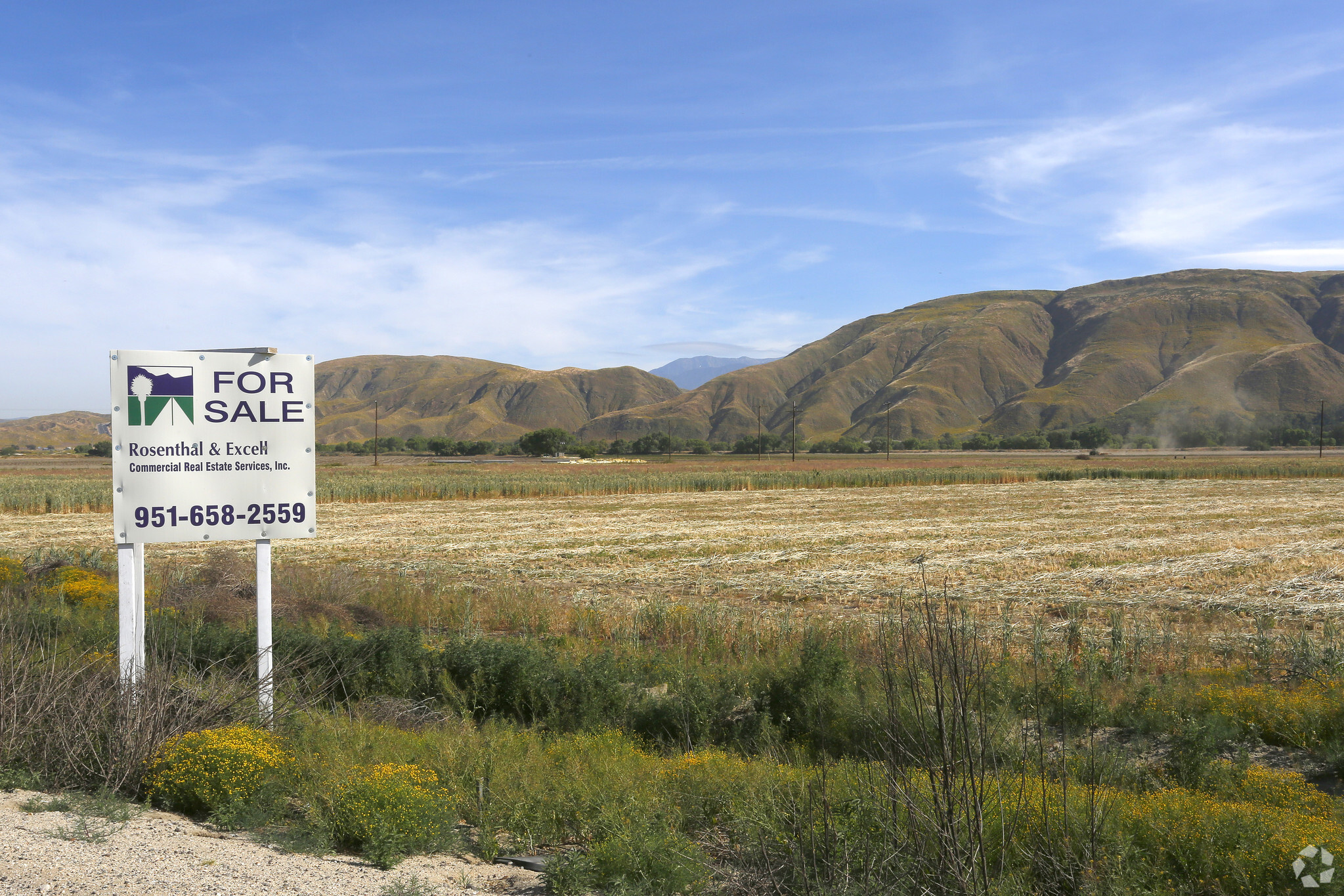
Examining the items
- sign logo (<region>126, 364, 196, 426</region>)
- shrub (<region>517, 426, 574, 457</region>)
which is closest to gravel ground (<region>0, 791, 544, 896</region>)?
sign logo (<region>126, 364, 196, 426</region>)

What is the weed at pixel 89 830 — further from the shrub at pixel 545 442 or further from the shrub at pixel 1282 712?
the shrub at pixel 545 442

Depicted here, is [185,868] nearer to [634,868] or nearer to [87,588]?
[634,868]

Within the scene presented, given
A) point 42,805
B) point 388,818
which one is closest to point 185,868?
point 388,818

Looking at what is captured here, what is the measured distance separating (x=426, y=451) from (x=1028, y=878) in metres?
199

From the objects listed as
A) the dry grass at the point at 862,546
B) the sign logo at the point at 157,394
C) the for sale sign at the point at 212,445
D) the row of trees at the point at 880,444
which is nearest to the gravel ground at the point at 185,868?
the for sale sign at the point at 212,445

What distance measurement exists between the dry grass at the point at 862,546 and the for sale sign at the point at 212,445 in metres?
5.96

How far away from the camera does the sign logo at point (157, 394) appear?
7.11 meters

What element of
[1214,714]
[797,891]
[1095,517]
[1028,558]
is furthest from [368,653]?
[1095,517]

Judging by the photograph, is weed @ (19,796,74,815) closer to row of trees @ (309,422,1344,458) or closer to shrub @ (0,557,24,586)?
shrub @ (0,557,24,586)

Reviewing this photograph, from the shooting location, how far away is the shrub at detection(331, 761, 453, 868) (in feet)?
16.4

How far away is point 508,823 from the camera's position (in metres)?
5.69

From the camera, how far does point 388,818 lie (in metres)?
5.12

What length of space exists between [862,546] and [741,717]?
16.5 m

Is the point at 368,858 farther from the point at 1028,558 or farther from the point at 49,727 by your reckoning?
the point at 1028,558
